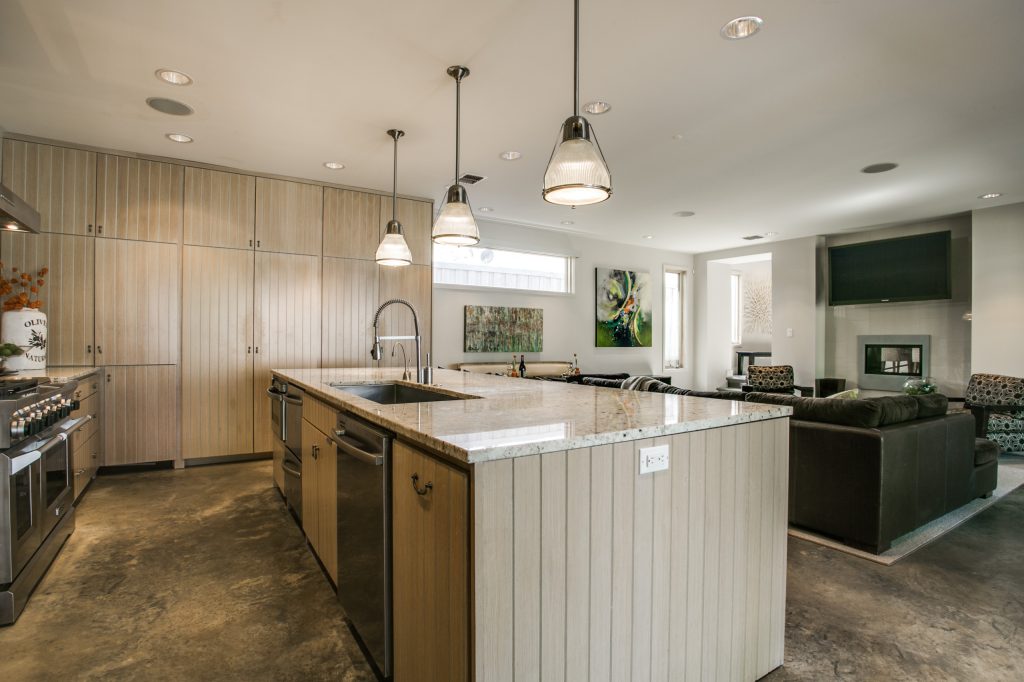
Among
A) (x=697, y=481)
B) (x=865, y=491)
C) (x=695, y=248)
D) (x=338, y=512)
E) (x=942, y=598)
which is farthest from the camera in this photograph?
(x=695, y=248)

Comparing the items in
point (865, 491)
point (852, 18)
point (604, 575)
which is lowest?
point (865, 491)

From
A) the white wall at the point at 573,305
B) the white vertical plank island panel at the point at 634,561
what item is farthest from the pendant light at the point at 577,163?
the white wall at the point at 573,305

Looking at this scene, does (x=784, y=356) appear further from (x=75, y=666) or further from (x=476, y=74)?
(x=75, y=666)

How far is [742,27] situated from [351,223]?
3886 mm

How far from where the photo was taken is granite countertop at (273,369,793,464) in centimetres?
117

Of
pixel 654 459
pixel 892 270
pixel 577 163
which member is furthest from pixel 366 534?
pixel 892 270

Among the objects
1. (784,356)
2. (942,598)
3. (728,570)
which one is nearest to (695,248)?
(784,356)

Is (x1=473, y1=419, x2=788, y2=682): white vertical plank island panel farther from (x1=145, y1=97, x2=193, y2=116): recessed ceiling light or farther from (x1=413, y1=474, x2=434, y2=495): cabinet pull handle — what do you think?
(x1=145, y1=97, x2=193, y2=116): recessed ceiling light

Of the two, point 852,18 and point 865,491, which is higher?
point 852,18

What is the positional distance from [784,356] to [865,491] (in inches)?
214

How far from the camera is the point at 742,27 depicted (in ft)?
8.07

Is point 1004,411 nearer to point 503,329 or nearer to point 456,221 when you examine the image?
point 503,329

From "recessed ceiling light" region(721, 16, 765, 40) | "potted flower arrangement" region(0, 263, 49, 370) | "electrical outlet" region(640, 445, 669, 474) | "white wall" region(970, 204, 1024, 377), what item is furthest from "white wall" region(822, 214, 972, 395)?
"potted flower arrangement" region(0, 263, 49, 370)

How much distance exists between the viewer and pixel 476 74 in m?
2.95
